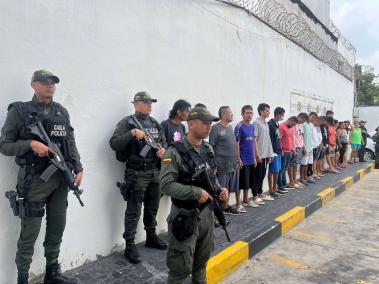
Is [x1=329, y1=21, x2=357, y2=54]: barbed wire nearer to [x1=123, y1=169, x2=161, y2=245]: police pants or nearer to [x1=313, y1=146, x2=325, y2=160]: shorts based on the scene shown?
[x1=313, y1=146, x2=325, y2=160]: shorts

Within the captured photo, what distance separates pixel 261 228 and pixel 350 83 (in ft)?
43.2

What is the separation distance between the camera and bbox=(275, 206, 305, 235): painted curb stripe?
16.1 feet

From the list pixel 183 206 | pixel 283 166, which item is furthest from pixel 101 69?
pixel 283 166

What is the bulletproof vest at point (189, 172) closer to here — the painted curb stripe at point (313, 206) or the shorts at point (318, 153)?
the painted curb stripe at point (313, 206)

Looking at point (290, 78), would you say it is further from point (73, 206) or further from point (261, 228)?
point (73, 206)

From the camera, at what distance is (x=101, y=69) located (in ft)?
11.0

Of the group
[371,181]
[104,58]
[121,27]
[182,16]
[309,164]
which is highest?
[182,16]

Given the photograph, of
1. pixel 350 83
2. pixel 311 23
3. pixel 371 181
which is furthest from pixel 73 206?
pixel 350 83

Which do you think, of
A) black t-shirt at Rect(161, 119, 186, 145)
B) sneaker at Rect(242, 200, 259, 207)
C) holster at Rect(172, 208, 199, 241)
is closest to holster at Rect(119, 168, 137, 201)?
black t-shirt at Rect(161, 119, 186, 145)

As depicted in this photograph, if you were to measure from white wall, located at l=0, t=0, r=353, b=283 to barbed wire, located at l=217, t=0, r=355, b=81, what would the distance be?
4.12 ft

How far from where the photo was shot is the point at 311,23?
11.2m

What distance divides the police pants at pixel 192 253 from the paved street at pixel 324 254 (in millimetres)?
963

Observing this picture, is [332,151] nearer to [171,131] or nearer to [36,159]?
[171,131]

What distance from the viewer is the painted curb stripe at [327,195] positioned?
666 cm
